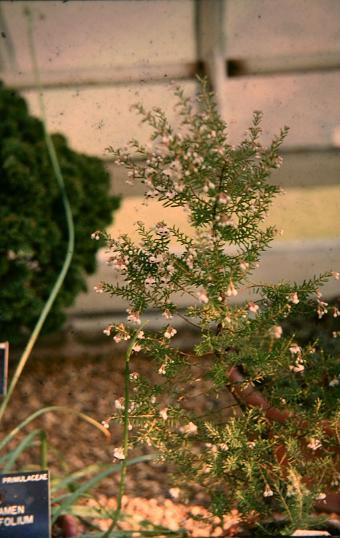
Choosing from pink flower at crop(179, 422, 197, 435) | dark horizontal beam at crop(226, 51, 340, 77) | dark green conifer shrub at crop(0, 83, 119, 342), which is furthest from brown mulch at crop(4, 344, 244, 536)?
dark horizontal beam at crop(226, 51, 340, 77)

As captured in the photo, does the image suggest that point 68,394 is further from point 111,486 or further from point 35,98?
point 35,98

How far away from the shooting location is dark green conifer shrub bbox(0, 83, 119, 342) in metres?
2.31

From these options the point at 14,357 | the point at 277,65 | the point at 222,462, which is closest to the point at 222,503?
the point at 222,462

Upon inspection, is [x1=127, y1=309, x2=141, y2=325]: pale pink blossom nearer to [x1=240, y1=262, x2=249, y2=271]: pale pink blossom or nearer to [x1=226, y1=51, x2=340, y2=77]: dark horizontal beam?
[x1=240, y1=262, x2=249, y2=271]: pale pink blossom

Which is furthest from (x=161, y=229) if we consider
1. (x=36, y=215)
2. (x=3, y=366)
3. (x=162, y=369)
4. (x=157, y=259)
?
(x=36, y=215)

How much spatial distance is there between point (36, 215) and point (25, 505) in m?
1.11

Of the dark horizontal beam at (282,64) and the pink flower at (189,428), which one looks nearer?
the pink flower at (189,428)

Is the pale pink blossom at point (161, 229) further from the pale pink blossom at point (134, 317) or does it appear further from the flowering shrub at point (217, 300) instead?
the pale pink blossom at point (134, 317)

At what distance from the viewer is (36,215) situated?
2346 millimetres

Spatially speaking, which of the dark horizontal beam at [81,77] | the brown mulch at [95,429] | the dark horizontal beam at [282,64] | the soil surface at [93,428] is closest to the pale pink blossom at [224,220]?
the soil surface at [93,428]

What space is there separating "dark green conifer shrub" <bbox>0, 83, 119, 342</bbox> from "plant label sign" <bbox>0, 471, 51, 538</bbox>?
0.99 meters

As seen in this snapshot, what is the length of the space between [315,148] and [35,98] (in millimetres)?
1058

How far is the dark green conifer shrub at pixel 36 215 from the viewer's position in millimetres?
2307

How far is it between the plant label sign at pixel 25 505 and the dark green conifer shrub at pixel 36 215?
0.99 m
